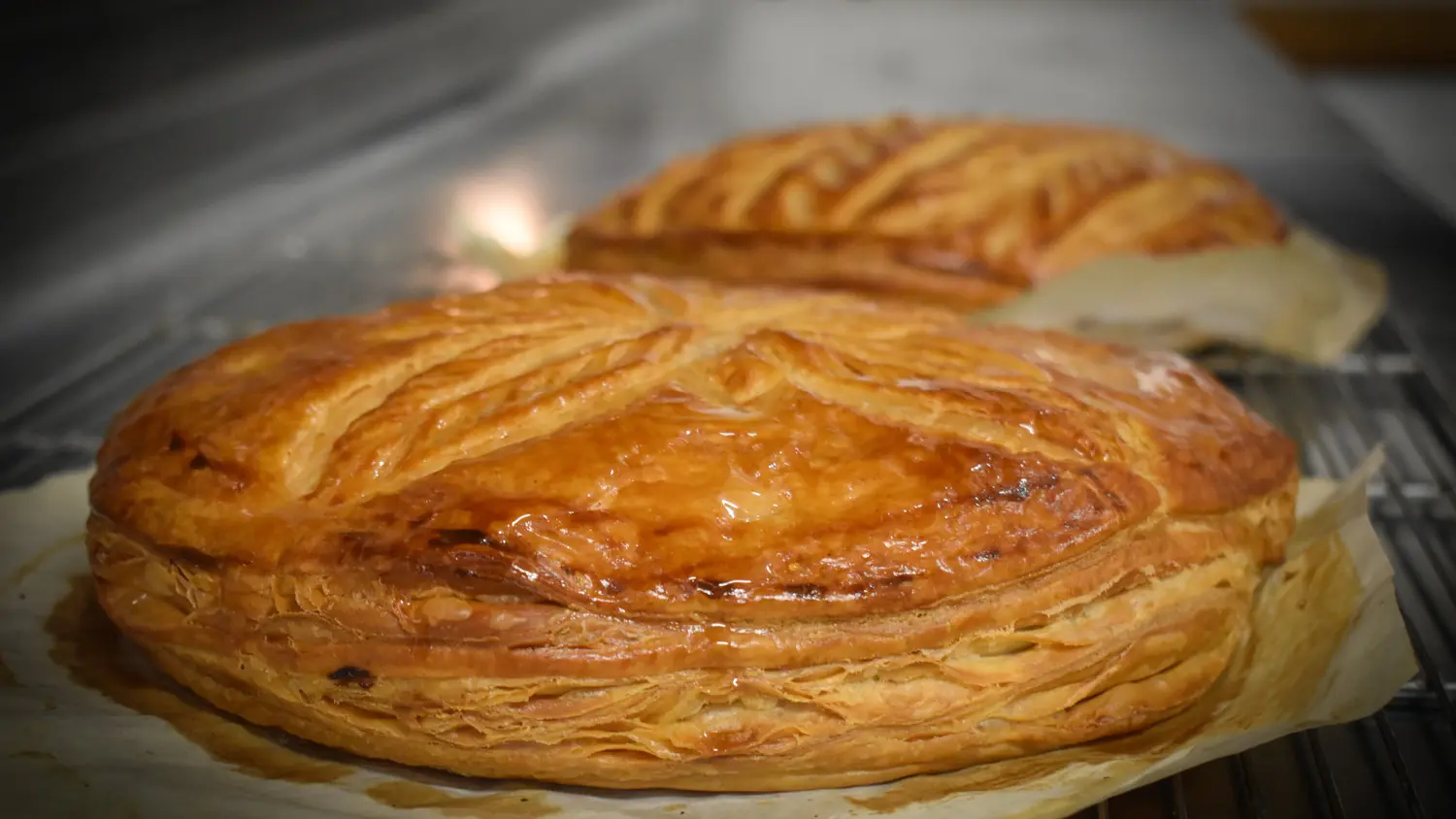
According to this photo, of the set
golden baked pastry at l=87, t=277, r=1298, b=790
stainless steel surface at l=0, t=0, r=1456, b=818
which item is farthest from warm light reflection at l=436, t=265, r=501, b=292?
golden baked pastry at l=87, t=277, r=1298, b=790

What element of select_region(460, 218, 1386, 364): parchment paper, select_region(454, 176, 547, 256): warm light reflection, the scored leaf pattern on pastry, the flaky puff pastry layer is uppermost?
select_region(454, 176, 547, 256): warm light reflection

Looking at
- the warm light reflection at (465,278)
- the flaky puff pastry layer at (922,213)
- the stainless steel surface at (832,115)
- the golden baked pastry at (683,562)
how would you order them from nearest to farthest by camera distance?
the golden baked pastry at (683,562)
the stainless steel surface at (832,115)
the flaky puff pastry layer at (922,213)
the warm light reflection at (465,278)

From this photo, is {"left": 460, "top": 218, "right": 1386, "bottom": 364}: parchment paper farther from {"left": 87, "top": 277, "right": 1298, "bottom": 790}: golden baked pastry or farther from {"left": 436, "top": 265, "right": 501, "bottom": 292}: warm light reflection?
{"left": 436, "top": 265, "right": 501, "bottom": 292}: warm light reflection

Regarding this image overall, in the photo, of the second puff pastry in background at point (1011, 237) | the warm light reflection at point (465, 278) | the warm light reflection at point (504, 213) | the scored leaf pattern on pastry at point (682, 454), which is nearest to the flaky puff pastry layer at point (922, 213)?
the second puff pastry in background at point (1011, 237)

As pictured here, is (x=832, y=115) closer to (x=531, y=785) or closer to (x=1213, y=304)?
(x=1213, y=304)

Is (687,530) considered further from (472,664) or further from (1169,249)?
(1169,249)

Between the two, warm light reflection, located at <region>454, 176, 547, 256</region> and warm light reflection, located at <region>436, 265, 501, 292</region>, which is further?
warm light reflection, located at <region>454, 176, 547, 256</region>

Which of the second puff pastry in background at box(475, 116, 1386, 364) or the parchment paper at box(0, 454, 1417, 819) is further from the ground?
the second puff pastry in background at box(475, 116, 1386, 364)

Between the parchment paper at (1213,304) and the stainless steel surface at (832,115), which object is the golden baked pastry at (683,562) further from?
the parchment paper at (1213,304)
